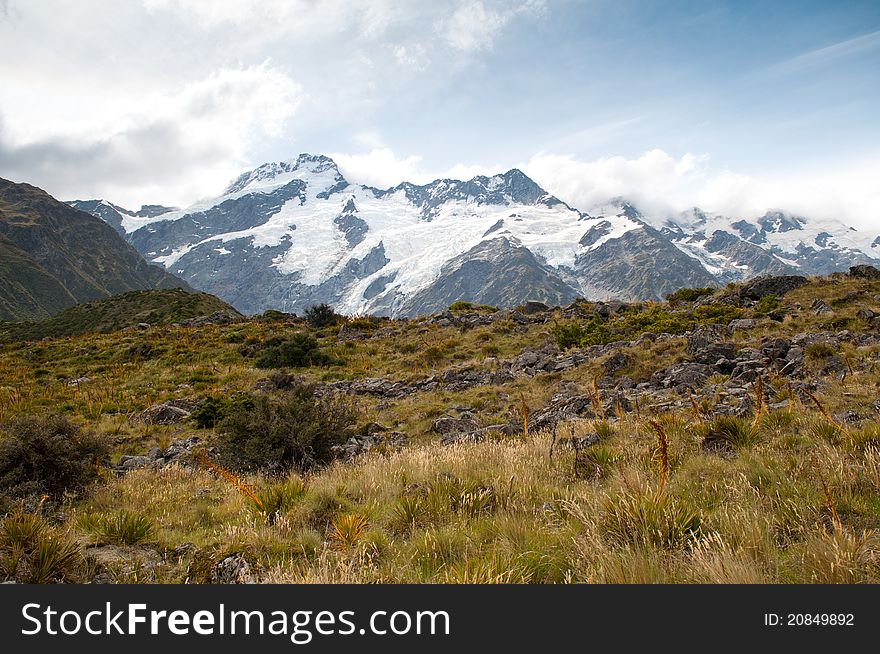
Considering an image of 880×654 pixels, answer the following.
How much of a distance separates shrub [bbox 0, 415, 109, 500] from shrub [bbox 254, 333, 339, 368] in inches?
576

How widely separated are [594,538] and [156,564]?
4.08m

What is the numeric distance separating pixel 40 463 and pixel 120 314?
56.2 m

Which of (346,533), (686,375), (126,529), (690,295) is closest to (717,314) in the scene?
(690,295)

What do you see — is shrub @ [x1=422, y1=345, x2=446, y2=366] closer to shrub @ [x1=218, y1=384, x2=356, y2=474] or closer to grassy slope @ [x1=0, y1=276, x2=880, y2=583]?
shrub @ [x1=218, y1=384, x2=356, y2=474]

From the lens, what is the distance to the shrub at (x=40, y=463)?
7273mm

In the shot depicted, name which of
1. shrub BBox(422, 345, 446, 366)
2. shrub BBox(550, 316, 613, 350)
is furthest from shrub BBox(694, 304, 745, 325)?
shrub BBox(422, 345, 446, 366)

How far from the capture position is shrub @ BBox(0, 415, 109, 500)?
727 centimetres

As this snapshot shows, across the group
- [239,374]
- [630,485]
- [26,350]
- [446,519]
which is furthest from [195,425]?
[26,350]

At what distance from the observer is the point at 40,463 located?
7.71m

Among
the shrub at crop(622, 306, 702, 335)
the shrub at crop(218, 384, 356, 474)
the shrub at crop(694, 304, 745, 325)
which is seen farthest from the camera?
the shrub at crop(694, 304, 745, 325)

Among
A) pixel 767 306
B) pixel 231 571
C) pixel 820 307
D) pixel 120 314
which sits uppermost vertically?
pixel 120 314

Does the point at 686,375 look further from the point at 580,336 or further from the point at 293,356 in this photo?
the point at 293,356

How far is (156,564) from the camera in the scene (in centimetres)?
445

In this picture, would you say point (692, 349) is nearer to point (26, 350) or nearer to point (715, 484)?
point (715, 484)
